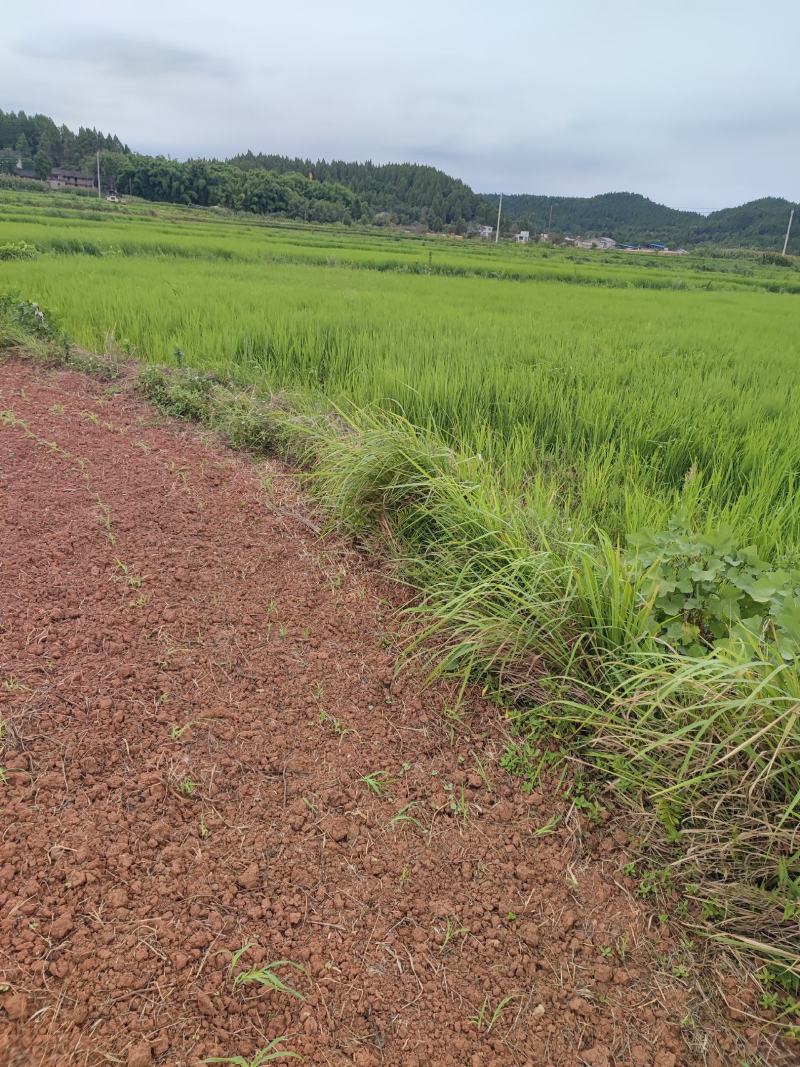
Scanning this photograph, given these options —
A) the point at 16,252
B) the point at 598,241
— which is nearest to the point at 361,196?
A: the point at 598,241

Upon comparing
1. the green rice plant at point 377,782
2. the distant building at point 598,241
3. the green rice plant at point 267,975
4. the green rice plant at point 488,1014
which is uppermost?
the distant building at point 598,241

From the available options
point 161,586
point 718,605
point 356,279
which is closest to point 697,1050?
point 718,605

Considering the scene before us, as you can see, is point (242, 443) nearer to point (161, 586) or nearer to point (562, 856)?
point (161, 586)

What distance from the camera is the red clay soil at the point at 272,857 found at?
105 cm

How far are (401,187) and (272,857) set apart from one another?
295ft

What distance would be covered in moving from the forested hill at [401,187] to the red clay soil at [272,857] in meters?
74.4

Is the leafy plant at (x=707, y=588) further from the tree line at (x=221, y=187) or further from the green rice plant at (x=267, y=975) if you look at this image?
the tree line at (x=221, y=187)

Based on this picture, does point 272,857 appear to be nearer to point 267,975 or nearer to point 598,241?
point 267,975

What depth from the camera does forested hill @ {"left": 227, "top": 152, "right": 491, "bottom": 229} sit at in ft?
238

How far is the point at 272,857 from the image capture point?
52.1 inches

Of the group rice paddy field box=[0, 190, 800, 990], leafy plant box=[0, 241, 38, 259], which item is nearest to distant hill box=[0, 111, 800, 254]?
leafy plant box=[0, 241, 38, 259]

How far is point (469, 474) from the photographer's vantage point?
102 inches

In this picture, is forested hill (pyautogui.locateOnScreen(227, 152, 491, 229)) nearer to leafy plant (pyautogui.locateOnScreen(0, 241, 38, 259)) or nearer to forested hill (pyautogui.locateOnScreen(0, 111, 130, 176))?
forested hill (pyautogui.locateOnScreen(0, 111, 130, 176))

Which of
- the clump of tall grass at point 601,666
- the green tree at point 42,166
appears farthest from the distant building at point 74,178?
the clump of tall grass at point 601,666
